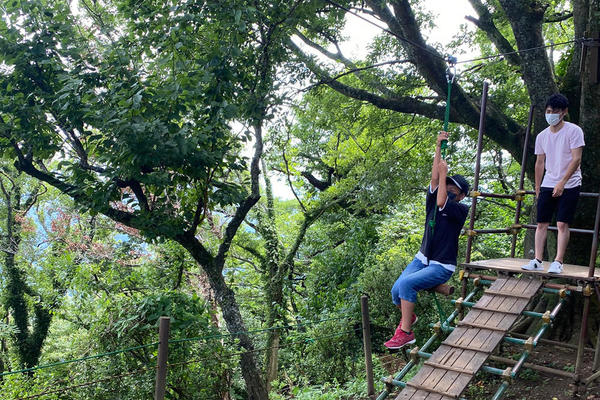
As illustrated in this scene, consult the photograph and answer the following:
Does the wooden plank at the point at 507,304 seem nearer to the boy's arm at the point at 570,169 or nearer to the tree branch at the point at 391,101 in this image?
the boy's arm at the point at 570,169

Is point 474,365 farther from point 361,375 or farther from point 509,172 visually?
point 509,172

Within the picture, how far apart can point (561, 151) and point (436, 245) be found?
58.5 inches

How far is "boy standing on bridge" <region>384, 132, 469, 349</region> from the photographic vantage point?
14.9 ft

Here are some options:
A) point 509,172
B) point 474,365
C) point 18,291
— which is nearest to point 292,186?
point 509,172

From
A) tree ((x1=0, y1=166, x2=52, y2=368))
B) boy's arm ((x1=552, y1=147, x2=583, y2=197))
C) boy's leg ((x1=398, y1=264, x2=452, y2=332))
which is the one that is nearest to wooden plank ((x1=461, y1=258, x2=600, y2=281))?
boy's leg ((x1=398, y1=264, x2=452, y2=332))

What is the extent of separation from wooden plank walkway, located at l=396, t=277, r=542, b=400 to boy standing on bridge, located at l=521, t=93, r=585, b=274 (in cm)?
35

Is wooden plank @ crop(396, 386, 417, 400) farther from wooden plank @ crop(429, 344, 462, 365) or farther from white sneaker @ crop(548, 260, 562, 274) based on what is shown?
white sneaker @ crop(548, 260, 562, 274)

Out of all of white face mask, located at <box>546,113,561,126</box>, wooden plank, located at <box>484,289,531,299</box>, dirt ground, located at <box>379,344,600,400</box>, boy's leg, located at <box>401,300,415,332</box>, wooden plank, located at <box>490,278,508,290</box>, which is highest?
white face mask, located at <box>546,113,561,126</box>

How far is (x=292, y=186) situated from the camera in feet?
56.1

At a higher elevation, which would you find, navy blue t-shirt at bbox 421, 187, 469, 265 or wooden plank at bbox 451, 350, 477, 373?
navy blue t-shirt at bbox 421, 187, 469, 265

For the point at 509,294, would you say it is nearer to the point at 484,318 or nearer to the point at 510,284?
the point at 510,284

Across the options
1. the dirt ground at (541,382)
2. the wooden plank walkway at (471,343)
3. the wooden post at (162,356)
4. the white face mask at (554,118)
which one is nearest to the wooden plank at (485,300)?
the wooden plank walkway at (471,343)

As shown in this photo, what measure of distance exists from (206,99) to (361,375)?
4529 mm

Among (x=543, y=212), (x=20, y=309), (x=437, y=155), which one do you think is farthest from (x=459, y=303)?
(x=20, y=309)
